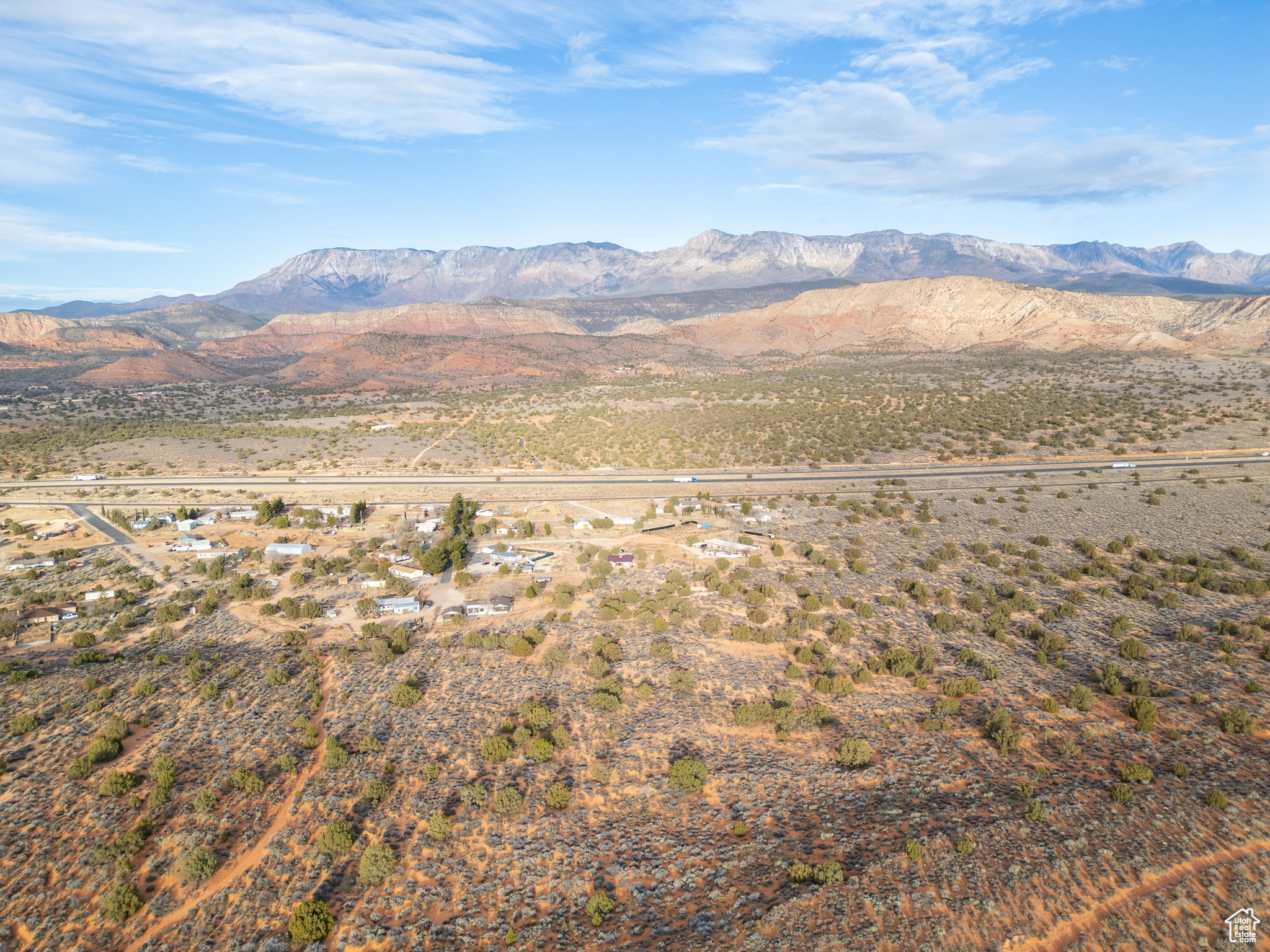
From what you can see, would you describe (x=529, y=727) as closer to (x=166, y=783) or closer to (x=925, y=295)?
(x=166, y=783)

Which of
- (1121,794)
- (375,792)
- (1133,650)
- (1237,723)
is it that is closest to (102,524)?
(375,792)

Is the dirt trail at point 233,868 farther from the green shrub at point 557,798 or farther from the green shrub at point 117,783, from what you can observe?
the green shrub at point 557,798

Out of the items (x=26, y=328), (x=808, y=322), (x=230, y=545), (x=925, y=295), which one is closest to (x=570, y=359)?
(x=808, y=322)

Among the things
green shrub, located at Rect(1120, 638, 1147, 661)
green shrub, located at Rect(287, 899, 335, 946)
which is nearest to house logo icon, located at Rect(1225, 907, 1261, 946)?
green shrub, located at Rect(1120, 638, 1147, 661)

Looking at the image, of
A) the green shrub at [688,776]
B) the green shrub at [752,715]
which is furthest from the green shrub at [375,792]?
the green shrub at [752,715]

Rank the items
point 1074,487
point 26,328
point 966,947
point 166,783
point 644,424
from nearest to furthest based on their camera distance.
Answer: point 966,947 < point 166,783 < point 1074,487 < point 644,424 < point 26,328

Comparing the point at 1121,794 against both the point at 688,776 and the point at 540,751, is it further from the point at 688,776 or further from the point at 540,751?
the point at 540,751

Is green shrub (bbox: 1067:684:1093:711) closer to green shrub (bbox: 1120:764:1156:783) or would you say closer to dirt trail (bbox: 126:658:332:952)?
green shrub (bbox: 1120:764:1156:783)
